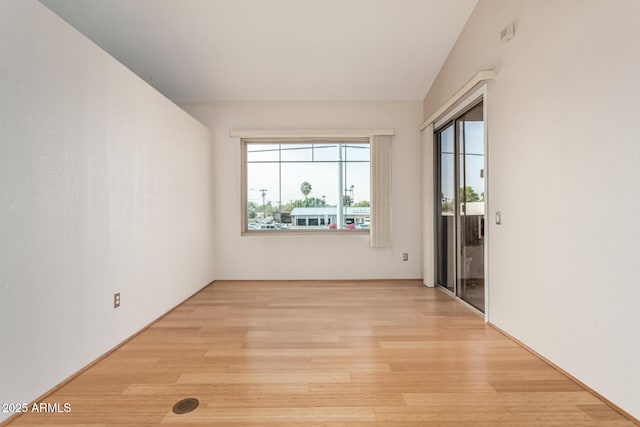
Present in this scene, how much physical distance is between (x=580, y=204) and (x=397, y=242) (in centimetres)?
287

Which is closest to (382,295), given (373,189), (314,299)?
(314,299)

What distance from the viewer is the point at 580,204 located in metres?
1.95

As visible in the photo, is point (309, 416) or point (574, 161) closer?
point (309, 416)

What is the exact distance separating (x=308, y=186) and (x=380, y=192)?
1.07 m

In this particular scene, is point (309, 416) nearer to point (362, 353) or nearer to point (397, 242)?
point (362, 353)

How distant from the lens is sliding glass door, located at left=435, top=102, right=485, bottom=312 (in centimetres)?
327

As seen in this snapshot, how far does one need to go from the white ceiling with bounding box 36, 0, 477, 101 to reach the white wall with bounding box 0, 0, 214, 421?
33.4 inches

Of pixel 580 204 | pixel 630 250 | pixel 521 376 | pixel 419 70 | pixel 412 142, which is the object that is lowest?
pixel 521 376

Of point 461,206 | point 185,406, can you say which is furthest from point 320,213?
point 185,406

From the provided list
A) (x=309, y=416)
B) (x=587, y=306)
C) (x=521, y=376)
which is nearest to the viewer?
(x=309, y=416)

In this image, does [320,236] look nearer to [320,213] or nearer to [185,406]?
[320,213]

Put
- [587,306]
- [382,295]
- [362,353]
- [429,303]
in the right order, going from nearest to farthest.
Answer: [587,306] → [362,353] → [429,303] → [382,295]

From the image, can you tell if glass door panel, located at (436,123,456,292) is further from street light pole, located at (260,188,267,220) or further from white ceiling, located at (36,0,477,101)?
street light pole, located at (260,188,267,220)

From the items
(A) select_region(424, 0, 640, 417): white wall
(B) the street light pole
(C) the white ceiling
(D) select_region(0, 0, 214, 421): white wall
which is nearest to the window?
(B) the street light pole
